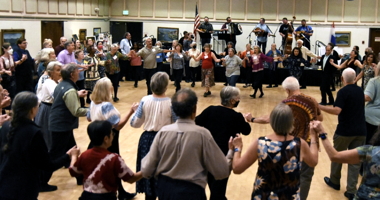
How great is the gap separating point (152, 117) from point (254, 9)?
17134 millimetres

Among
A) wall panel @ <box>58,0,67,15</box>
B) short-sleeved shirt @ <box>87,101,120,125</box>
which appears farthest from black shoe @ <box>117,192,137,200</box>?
wall panel @ <box>58,0,67,15</box>

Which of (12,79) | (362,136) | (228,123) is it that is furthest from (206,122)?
(12,79)

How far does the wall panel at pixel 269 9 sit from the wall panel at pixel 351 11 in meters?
3.01

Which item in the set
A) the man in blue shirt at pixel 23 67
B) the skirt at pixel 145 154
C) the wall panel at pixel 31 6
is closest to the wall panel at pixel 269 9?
the wall panel at pixel 31 6

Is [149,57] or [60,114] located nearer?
[60,114]

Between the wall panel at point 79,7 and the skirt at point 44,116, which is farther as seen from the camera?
the wall panel at point 79,7

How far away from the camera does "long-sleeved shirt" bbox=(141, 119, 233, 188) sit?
321 centimetres

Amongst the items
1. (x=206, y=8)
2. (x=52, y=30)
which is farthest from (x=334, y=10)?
(x=52, y=30)

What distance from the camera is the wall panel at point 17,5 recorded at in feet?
42.3

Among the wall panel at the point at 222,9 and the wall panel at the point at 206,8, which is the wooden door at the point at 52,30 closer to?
the wall panel at the point at 206,8

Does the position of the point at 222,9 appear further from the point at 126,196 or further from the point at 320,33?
the point at 126,196

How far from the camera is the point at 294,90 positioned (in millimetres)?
4793

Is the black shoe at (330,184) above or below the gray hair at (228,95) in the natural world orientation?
below

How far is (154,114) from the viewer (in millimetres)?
4453
